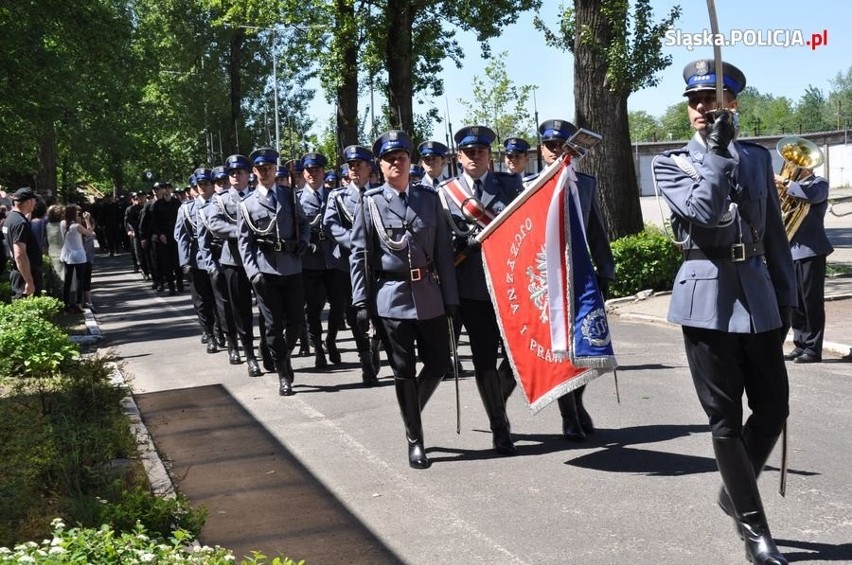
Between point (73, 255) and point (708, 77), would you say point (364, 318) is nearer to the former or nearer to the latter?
point (708, 77)

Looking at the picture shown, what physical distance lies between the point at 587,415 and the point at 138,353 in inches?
321

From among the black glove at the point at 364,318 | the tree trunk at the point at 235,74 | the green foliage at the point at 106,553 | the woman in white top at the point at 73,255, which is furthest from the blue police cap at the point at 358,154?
the tree trunk at the point at 235,74

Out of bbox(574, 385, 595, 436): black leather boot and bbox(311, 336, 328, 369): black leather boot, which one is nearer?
bbox(574, 385, 595, 436): black leather boot

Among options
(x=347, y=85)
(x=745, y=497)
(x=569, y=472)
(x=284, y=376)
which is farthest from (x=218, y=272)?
(x=347, y=85)

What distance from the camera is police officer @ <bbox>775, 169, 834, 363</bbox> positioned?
10445 mm

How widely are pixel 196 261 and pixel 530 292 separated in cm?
822

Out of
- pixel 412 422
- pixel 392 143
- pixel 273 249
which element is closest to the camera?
pixel 412 422

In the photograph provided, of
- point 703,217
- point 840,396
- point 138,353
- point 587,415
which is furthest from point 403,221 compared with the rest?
point 138,353

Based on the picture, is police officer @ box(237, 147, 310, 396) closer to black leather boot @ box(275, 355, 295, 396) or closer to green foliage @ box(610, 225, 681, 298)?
black leather boot @ box(275, 355, 295, 396)

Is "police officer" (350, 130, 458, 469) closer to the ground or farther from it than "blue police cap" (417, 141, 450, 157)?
closer to the ground

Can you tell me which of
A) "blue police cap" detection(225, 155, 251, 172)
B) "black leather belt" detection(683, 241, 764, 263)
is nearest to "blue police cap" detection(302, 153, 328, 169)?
"blue police cap" detection(225, 155, 251, 172)

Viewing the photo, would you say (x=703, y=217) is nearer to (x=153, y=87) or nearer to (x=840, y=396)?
(x=840, y=396)

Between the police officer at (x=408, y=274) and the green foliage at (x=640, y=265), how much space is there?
374 inches

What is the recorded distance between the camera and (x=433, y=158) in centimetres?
1040
